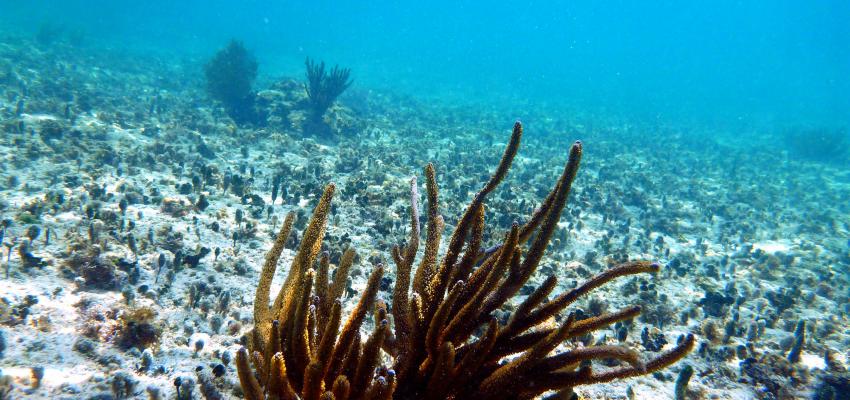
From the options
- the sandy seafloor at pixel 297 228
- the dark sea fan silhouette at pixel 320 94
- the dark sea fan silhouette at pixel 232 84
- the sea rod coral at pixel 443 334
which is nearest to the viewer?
the sea rod coral at pixel 443 334

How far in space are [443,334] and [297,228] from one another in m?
5.67

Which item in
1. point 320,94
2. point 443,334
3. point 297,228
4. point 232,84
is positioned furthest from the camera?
point 232,84

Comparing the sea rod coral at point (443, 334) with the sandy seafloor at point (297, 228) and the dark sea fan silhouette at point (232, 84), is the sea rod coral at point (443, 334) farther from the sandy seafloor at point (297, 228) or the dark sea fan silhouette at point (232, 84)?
the dark sea fan silhouette at point (232, 84)

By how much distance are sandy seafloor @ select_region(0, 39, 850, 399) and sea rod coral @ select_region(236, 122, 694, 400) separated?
184 centimetres

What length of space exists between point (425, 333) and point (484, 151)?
15.4 metres

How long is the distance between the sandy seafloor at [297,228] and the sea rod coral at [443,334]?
1.84m

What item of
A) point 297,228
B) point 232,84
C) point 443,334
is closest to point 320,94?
point 232,84

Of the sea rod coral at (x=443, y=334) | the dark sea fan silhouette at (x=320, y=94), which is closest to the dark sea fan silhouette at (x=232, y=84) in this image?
the dark sea fan silhouette at (x=320, y=94)

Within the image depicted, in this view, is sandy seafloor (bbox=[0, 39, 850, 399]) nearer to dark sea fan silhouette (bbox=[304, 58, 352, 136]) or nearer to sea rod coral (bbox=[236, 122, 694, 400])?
dark sea fan silhouette (bbox=[304, 58, 352, 136])

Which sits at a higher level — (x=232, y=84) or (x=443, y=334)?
(x=232, y=84)

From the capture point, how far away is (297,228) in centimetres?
748

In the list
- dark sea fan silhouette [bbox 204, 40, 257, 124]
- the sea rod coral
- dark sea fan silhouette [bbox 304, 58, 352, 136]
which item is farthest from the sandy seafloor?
the sea rod coral

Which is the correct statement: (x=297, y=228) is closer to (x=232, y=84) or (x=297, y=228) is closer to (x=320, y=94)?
(x=320, y=94)

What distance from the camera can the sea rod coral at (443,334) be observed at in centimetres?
205
